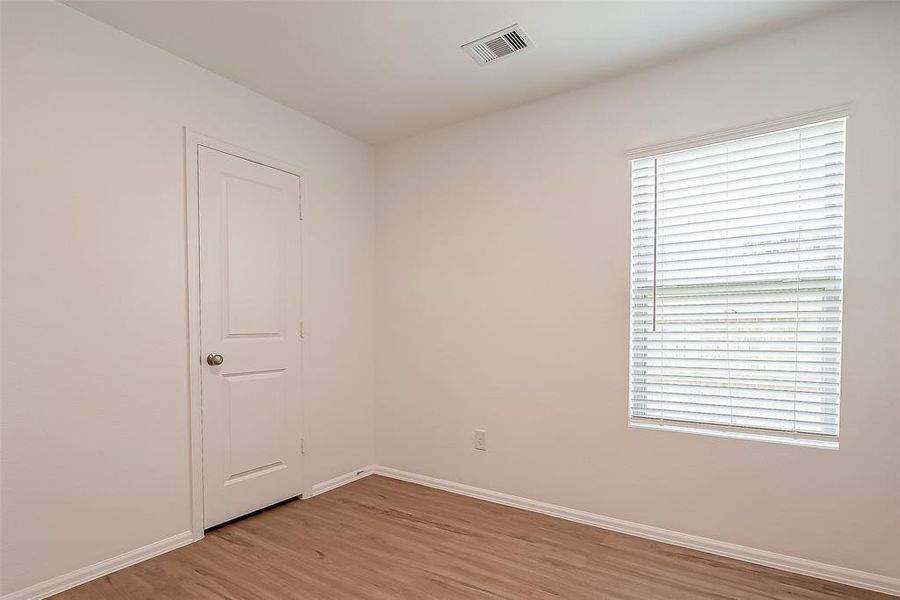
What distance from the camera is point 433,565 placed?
2.39m

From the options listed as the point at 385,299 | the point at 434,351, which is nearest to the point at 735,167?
the point at 434,351

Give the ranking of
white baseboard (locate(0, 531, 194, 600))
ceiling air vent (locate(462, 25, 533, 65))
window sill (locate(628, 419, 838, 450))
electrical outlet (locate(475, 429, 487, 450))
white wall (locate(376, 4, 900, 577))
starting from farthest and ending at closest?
electrical outlet (locate(475, 429, 487, 450))
ceiling air vent (locate(462, 25, 533, 65))
window sill (locate(628, 419, 838, 450))
white wall (locate(376, 4, 900, 577))
white baseboard (locate(0, 531, 194, 600))

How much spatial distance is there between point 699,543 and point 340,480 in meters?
2.37

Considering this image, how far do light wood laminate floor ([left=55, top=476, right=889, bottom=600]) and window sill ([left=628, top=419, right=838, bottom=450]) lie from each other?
0.61 meters

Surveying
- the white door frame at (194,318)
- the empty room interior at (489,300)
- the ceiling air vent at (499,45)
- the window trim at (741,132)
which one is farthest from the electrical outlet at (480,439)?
the ceiling air vent at (499,45)

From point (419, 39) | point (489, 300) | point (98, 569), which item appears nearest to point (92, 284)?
point (98, 569)

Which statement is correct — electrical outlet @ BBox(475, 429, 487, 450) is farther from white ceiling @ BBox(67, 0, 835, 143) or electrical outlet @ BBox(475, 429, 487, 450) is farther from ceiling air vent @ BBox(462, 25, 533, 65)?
ceiling air vent @ BBox(462, 25, 533, 65)

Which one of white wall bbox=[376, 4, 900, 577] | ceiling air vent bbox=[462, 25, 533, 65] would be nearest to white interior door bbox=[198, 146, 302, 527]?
white wall bbox=[376, 4, 900, 577]

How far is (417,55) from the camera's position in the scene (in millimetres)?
2633

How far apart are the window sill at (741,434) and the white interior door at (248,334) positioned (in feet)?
7.24

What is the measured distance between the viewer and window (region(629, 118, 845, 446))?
2309 mm

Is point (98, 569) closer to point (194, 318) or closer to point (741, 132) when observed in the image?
point (194, 318)

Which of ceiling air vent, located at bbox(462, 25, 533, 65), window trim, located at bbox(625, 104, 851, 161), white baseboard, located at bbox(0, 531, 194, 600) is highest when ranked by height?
ceiling air vent, located at bbox(462, 25, 533, 65)

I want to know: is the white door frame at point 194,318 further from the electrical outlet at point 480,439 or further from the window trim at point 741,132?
the window trim at point 741,132
